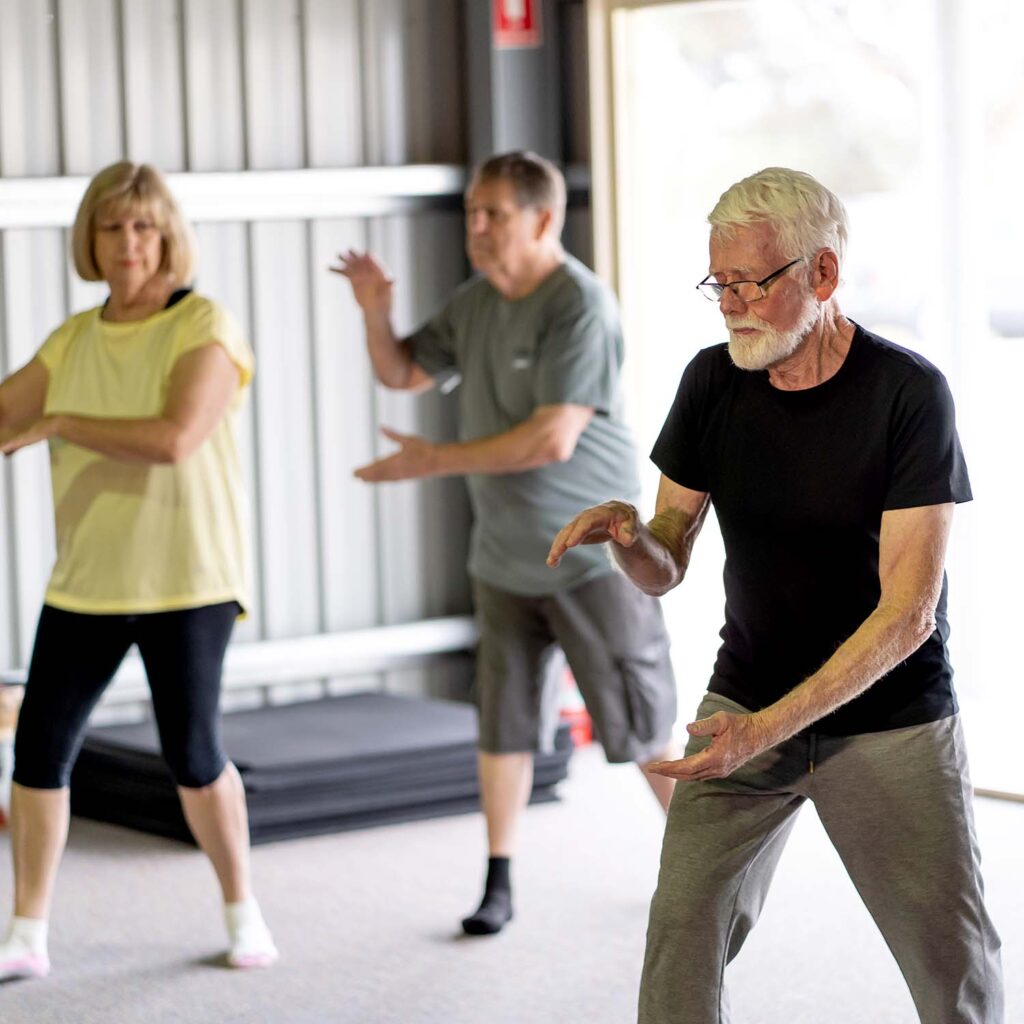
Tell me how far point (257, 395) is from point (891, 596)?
139 inches

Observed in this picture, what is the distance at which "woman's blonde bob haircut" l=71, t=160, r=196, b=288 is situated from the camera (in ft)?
11.4

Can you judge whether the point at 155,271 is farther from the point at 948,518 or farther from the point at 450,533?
the point at 450,533

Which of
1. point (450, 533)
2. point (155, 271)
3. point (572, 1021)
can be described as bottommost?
point (572, 1021)

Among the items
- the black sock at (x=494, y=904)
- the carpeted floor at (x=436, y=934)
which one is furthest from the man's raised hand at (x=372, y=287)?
the carpeted floor at (x=436, y=934)

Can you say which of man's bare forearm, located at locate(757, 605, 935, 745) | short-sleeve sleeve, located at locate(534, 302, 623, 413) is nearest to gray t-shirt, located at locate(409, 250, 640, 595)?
short-sleeve sleeve, located at locate(534, 302, 623, 413)

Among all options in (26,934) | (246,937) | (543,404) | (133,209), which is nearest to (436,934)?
(246,937)

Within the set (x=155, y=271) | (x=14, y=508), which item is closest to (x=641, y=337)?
(x=14, y=508)

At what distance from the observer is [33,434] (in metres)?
3.29

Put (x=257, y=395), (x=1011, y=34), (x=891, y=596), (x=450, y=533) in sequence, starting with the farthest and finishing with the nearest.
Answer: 1. (x=450, y=533)
2. (x=257, y=395)
3. (x=1011, y=34)
4. (x=891, y=596)

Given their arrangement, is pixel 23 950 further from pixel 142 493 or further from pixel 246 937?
pixel 142 493

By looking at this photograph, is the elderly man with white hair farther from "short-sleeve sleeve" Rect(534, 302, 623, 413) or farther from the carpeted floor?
"short-sleeve sleeve" Rect(534, 302, 623, 413)

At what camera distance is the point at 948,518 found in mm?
2266

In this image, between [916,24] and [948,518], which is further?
[916,24]

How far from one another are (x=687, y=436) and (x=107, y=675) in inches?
58.4
